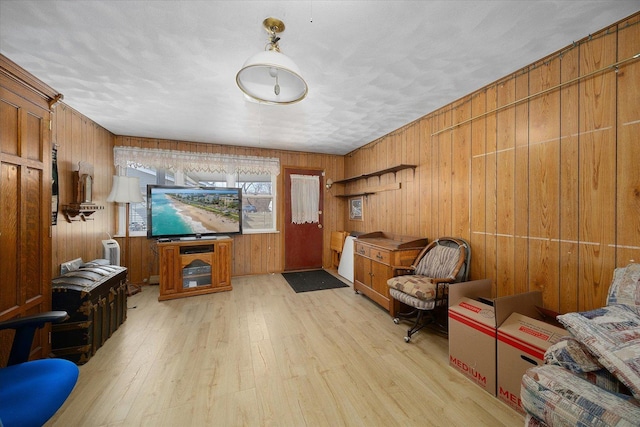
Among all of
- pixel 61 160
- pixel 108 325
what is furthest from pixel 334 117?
pixel 108 325

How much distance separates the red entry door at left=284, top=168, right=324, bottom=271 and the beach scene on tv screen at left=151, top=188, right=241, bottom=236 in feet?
3.28

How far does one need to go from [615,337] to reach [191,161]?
4.82 meters

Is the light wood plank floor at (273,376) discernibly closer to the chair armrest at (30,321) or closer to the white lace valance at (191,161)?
the chair armrest at (30,321)

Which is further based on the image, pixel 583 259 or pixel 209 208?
pixel 209 208

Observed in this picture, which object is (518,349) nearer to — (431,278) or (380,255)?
(431,278)

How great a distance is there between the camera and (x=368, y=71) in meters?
2.06

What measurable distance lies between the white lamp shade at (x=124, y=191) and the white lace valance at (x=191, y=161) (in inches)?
21.7

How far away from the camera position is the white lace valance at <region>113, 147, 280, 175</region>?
381cm

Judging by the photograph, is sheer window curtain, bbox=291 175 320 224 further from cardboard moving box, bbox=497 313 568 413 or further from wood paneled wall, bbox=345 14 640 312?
cardboard moving box, bbox=497 313 568 413

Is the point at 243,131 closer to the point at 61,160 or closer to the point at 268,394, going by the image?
the point at 61,160

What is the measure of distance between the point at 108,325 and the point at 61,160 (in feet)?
6.03

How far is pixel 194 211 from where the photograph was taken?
155 inches

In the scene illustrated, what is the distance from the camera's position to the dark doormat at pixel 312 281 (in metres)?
3.88

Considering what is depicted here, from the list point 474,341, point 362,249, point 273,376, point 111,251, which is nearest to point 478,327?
point 474,341
